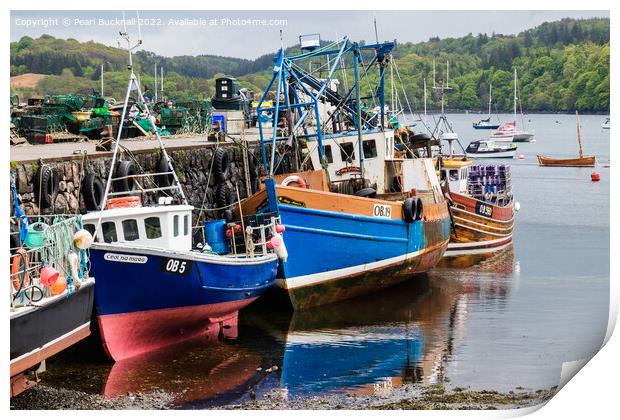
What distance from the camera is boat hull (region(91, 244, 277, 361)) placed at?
1533 centimetres

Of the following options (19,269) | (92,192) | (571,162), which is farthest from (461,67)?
(19,269)

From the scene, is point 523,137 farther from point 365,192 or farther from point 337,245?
point 337,245

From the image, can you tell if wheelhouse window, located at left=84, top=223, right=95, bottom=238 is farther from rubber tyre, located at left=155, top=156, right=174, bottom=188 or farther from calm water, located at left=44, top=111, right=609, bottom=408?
rubber tyre, located at left=155, top=156, right=174, bottom=188

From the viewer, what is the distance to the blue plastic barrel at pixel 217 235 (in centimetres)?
1912

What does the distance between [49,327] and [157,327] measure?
10.4 ft

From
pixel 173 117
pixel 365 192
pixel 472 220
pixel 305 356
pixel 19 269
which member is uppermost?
pixel 173 117

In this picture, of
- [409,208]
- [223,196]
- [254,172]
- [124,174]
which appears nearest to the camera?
[124,174]

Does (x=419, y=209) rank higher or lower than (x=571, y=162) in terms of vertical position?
higher

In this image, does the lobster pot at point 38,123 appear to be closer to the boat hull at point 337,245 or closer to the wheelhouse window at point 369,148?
the boat hull at point 337,245

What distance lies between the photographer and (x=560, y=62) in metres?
66.4

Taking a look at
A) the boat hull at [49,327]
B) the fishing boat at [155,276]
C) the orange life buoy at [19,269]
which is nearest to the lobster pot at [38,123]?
the fishing boat at [155,276]

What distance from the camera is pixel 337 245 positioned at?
20125mm

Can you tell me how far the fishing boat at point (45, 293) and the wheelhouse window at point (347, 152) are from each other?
30.4 feet
